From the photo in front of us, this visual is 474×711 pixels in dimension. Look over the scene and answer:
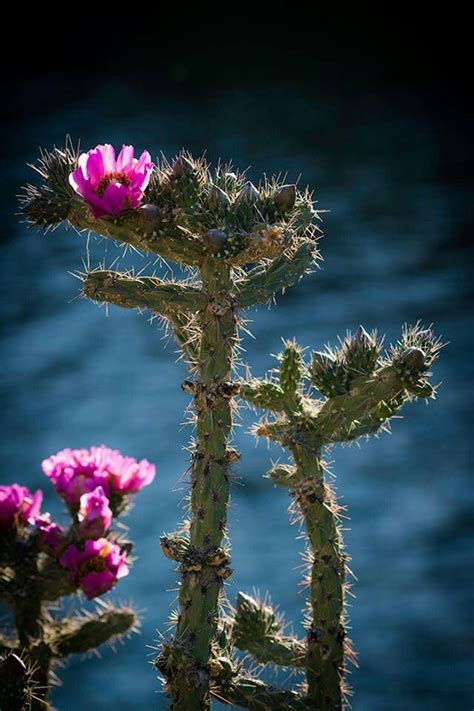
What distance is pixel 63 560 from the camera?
1.38 metres

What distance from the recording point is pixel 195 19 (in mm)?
4039

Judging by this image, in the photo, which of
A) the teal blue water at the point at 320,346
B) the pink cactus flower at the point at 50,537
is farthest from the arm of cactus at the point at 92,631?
the teal blue water at the point at 320,346

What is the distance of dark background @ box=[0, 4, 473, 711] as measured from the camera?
3066 millimetres

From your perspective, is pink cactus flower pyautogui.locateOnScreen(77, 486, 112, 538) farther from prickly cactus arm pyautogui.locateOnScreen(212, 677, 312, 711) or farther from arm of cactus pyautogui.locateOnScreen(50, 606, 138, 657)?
prickly cactus arm pyautogui.locateOnScreen(212, 677, 312, 711)

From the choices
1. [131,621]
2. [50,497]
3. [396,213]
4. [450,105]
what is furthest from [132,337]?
[131,621]

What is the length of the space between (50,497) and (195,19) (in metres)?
1.69

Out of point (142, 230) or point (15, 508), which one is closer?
point (142, 230)

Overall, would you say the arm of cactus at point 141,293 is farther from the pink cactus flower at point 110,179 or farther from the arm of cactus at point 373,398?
the arm of cactus at point 373,398

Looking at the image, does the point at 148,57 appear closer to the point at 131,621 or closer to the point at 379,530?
the point at 379,530

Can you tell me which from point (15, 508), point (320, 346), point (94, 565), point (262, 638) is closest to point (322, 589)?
point (262, 638)

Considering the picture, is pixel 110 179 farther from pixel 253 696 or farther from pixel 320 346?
pixel 320 346

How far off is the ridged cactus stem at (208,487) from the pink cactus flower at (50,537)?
0.88 ft

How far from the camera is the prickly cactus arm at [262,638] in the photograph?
4.46 feet

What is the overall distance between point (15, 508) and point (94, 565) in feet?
0.39
